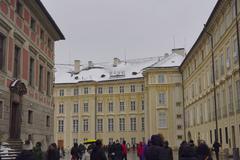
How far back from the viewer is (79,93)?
7800 cm

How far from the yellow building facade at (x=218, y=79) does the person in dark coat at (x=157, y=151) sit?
2252 cm

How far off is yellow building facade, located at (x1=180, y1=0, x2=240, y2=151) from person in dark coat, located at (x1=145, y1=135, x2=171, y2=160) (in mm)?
22519

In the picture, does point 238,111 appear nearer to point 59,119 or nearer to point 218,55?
point 218,55

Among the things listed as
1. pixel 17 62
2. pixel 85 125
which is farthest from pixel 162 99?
pixel 17 62

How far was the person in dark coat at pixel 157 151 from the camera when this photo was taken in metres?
7.91

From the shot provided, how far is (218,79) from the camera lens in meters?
37.5

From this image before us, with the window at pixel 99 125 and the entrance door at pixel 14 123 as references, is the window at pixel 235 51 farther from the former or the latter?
the window at pixel 99 125

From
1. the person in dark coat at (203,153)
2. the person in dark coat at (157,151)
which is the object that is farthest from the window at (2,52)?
the person in dark coat at (157,151)

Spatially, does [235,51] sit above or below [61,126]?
above

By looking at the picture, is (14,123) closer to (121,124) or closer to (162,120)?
(162,120)

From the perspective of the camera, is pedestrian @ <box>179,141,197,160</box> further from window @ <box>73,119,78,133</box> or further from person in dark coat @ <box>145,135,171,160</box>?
window @ <box>73,119,78,133</box>

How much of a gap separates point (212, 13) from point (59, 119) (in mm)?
50372

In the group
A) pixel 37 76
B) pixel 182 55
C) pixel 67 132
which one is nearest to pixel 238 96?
pixel 37 76

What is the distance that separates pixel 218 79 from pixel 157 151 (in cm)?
3089
